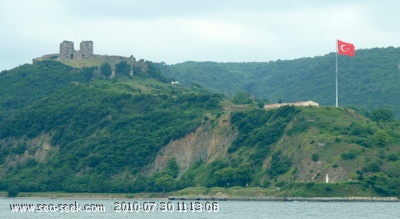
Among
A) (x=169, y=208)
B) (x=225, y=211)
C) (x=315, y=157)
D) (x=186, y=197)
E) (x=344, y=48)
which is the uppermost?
(x=344, y=48)

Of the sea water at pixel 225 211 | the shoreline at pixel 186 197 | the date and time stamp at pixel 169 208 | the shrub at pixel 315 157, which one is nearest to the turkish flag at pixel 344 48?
the shrub at pixel 315 157

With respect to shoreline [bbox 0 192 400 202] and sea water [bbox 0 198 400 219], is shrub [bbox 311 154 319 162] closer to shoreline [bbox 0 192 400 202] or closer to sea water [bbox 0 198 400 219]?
shoreline [bbox 0 192 400 202]

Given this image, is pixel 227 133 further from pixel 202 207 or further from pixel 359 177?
pixel 202 207

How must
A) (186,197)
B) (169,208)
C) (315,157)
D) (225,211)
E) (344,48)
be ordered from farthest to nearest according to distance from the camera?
(344,48), (186,197), (315,157), (169,208), (225,211)

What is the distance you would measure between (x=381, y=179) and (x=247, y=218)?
4354 cm

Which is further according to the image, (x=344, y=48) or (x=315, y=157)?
(x=344, y=48)

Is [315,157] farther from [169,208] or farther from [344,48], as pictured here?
[169,208]

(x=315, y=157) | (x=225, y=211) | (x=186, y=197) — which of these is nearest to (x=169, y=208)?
(x=225, y=211)

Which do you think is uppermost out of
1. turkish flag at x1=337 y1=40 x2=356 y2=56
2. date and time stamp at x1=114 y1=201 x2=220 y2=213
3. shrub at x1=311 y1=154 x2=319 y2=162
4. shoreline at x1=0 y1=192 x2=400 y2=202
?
turkish flag at x1=337 y1=40 x2=356 y2=56

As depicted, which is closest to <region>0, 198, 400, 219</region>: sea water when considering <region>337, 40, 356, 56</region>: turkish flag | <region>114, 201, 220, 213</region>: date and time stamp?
<region>114, 201, 220, 213</region>: date and time stamp

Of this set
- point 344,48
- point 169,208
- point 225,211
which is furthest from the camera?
point 344,48

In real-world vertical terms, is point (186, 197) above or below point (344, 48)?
below

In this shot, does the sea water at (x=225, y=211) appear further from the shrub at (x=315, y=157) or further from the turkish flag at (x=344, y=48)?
the turkish flag at (x=344, y=48)

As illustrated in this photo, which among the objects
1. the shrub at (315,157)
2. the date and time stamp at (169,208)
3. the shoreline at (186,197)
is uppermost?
the shrub at (315,157)
